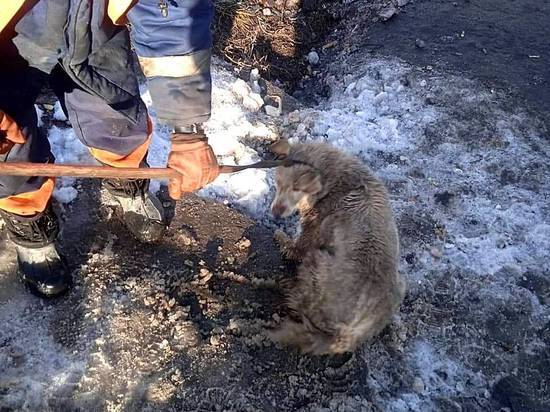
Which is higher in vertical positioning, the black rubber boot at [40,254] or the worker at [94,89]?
the worker at [94,89]

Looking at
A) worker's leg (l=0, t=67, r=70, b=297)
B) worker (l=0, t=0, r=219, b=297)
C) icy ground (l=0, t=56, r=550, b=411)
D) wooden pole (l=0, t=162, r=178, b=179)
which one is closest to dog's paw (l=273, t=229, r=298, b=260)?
icy ground (l=0, t=56, r=550, b=411)

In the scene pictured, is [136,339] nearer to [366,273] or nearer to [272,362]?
[272,362]

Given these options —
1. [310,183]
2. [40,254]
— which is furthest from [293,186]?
[40,254]

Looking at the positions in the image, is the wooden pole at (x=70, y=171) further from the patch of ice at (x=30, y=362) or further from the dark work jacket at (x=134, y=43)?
the patch of ice at (x=30, y=362)

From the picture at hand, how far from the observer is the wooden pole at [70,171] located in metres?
2.38

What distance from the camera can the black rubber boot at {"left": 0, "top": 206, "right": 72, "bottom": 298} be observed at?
3.24 m

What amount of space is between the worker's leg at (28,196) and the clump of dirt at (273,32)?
2774mm

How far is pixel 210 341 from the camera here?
3240 millimetres

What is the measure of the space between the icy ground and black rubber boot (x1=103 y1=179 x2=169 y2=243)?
0.22 metres

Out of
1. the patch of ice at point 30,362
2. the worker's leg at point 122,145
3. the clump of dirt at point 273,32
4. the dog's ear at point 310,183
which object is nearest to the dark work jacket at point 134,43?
the worker's leg at point 122,145

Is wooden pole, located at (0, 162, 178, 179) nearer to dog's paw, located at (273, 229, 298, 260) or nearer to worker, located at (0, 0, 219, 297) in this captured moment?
worker, located at (0, 0, 219, 297)

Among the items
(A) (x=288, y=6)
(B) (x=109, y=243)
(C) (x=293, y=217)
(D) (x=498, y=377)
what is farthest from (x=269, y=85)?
(D) (x=498, y=377)

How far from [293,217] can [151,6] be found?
2.00m

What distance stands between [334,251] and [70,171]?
150cm
